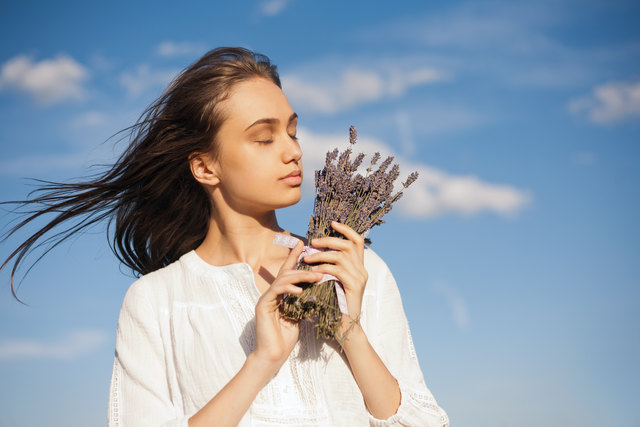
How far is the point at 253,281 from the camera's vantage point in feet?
11.0

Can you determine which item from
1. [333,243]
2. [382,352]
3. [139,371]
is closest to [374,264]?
[382,352]

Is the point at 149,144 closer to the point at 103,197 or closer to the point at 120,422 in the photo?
the point at 103,197

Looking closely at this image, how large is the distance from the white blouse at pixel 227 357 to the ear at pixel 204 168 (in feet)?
1.38

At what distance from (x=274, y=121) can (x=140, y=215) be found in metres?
1.18

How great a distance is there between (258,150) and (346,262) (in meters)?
0.73

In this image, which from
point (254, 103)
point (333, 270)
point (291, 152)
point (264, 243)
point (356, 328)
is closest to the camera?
point (333, 270)

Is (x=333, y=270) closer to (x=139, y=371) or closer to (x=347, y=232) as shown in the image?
(x=347, y=232)

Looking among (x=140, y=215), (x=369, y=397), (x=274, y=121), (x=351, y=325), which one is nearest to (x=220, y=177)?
(x=274, y=121)

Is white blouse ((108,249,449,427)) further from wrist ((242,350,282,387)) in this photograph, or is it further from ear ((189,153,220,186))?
ear ((189,153,220,186))

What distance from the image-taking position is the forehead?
130 inches

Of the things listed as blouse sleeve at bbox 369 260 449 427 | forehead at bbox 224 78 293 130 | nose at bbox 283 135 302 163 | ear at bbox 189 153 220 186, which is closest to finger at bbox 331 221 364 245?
nose at bbox 283 135 302 163

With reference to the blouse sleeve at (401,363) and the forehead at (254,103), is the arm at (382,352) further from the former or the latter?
the forehead at (254,103)

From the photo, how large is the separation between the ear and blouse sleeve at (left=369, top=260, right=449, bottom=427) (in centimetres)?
98

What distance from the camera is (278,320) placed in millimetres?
2965
